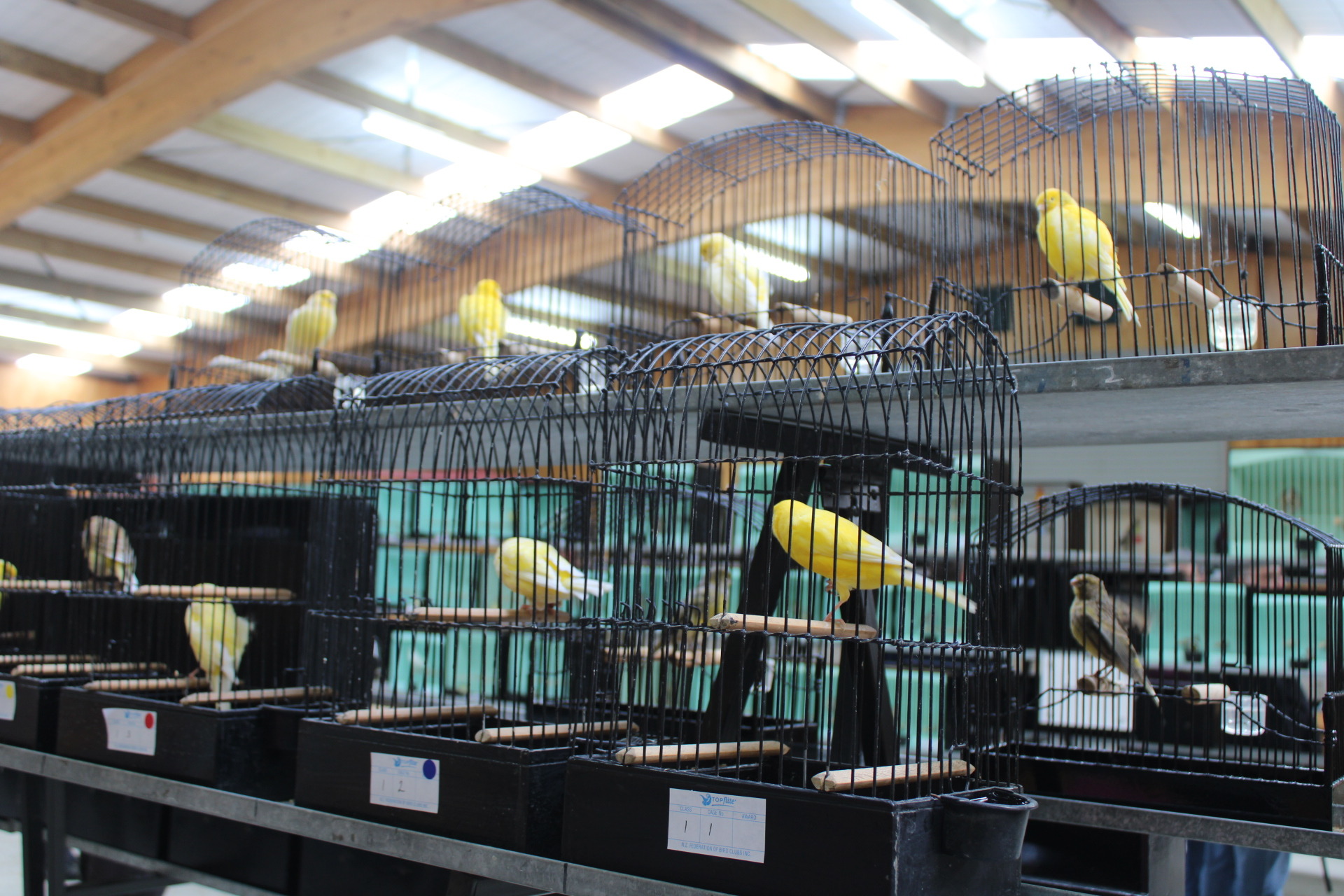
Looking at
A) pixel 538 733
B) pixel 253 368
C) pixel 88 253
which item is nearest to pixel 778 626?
pixel 538 733

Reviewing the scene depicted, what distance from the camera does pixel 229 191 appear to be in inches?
258

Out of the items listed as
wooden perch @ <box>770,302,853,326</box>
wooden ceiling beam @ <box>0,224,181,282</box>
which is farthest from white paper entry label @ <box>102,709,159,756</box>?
wooden ceiling beam @ <box>0,224,181,282</box>

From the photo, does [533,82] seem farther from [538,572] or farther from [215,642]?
[538,572]

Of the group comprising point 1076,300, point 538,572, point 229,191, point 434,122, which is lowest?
point 538,572

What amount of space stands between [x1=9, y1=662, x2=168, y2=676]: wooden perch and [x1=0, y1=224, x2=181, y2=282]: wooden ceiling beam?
580cm

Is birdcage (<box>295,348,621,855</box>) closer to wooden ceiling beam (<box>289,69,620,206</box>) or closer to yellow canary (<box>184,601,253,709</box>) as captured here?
yellow canary (<box>184,601,253,709</box>)

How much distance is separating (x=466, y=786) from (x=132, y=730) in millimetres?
956

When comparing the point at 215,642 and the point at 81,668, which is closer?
the point at 215,642

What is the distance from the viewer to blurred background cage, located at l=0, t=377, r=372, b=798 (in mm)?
2180

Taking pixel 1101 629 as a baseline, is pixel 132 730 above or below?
below

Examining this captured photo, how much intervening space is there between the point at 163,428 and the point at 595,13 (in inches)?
111

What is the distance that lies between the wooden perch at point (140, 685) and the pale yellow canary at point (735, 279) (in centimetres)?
148

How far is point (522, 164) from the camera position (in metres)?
6.20

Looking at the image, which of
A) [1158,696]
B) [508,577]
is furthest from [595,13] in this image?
[1158,696]
